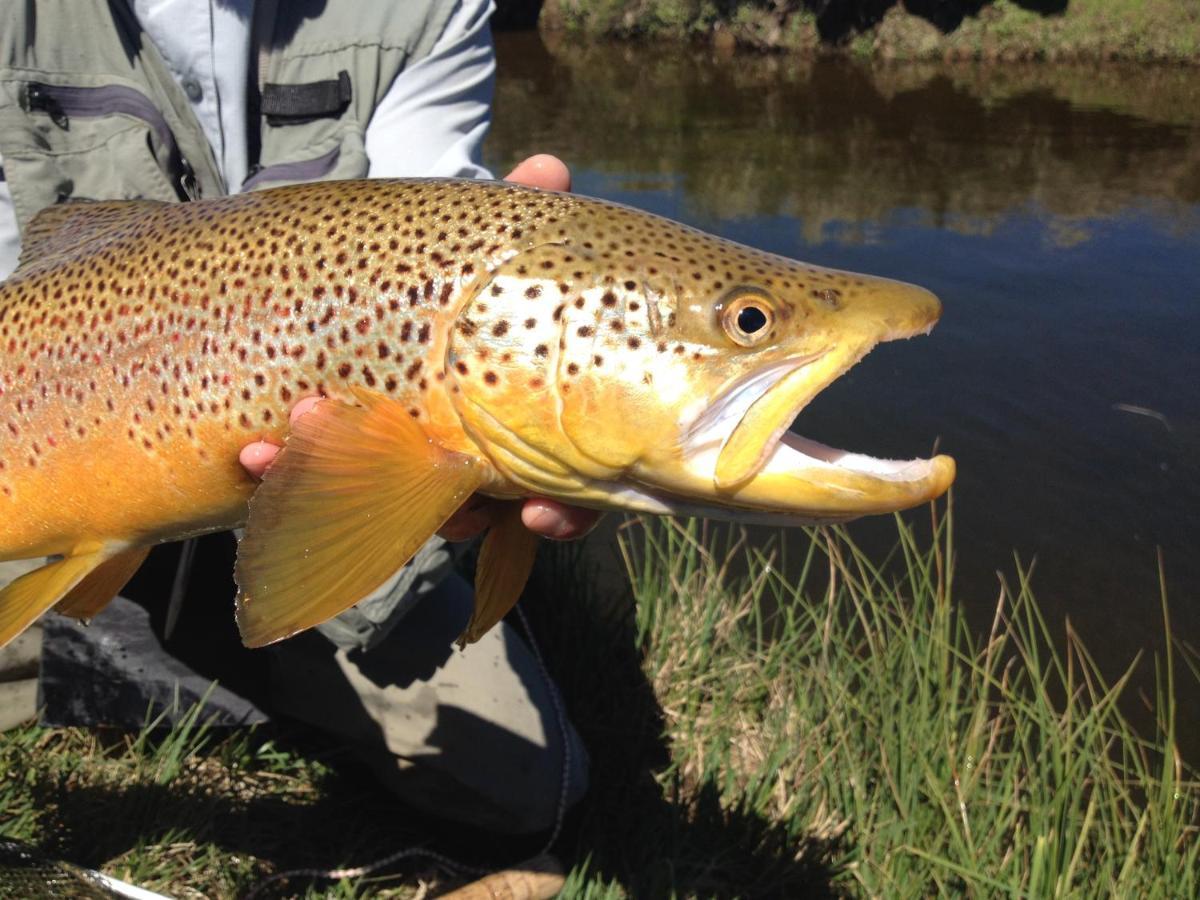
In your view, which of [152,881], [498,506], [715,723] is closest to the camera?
[498,506]

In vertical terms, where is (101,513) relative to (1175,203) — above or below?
above

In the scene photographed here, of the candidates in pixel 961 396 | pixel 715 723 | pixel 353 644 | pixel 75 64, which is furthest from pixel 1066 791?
pixel 961 396

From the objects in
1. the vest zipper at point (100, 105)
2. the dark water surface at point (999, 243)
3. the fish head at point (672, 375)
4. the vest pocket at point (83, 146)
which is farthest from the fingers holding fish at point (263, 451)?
the dark water surface at point (999, 243)

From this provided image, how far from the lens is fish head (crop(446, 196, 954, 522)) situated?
1.85 metres

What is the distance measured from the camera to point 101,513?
219 centimetres

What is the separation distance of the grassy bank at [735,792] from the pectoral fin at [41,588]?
115cm

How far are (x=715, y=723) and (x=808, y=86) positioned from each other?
65.0 feet

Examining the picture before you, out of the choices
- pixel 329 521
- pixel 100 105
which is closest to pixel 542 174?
pixel 329 521

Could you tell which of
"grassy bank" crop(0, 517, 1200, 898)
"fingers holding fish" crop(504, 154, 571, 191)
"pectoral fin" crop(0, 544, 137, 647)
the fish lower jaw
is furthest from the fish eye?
"grassy bank" crop(0, 517, 1200, 898)

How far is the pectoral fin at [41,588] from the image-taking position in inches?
84.6

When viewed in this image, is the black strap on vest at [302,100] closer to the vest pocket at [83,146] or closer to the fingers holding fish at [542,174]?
the vest pocket at [83,146]

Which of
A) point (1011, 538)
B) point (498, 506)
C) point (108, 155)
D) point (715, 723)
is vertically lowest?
point (1011, 538)

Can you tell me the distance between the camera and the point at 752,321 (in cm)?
193

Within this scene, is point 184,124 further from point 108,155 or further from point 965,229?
point 965,229
